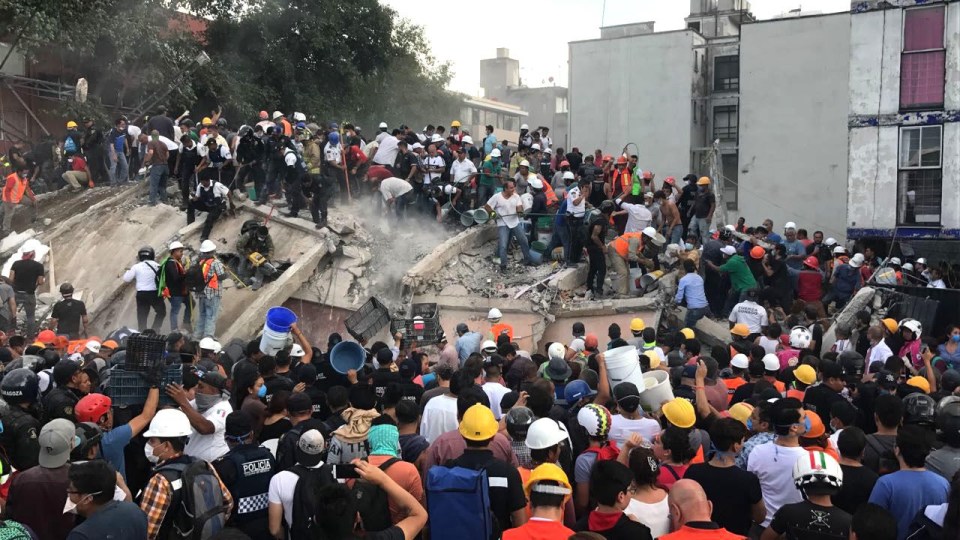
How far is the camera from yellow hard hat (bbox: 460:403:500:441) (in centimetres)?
518

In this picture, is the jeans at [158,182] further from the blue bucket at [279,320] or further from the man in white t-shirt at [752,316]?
the man in white t-shirt at [752,316]

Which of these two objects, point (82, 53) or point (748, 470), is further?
point (82, 53)

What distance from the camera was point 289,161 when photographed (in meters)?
15.9

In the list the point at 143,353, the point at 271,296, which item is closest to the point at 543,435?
the point at 143,353

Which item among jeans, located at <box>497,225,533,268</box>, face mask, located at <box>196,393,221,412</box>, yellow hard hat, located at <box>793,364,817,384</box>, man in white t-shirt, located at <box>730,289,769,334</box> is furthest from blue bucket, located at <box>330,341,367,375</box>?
jeans, located at <box>497,225,533,268</box>

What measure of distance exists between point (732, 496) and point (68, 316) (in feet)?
38.0

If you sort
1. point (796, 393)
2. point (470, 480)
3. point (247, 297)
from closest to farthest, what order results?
point (470, 480) < point (796, 393) < point (247, 297)

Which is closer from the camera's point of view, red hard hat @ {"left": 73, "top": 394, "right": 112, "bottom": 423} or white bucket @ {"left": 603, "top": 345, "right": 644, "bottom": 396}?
red hard hat @ {"left": 73, "top": 394, "right": 112, "bottom": 423}

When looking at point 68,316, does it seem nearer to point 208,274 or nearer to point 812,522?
point 208,274

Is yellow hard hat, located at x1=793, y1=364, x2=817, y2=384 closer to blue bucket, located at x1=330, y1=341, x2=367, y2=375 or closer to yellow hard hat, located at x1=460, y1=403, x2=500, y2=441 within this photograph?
yellow hard hat, located at x1=460, y1=403, x2=500, y2=441

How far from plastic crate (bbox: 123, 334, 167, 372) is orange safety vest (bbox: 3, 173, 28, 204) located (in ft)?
42.2

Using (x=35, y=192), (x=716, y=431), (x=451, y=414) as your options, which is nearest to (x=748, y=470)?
(x=716, y=431)

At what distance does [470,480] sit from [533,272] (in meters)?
10.9

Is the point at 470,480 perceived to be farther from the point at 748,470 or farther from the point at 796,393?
the point at 796,393
